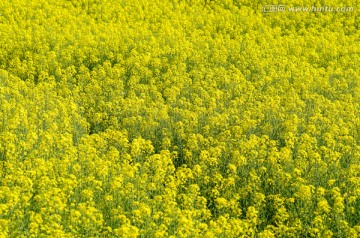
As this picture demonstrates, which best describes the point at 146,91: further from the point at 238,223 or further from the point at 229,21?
the point at 229,21

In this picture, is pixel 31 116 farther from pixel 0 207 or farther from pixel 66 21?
pixel 66 21

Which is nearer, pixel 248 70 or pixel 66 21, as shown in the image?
pixel 248 70

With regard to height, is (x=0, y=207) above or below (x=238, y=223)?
above

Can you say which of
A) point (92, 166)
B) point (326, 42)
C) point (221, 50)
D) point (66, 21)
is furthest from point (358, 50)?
point (92, 166)

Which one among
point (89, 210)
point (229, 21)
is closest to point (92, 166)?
point (89, 210)

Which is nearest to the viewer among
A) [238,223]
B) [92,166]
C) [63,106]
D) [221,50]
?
[238,223]

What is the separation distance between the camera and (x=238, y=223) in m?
6.52

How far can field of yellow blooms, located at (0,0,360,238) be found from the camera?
6922 mm

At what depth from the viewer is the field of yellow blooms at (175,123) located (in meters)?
6.92

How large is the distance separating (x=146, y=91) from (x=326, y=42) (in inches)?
240

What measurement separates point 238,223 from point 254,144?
259 cm

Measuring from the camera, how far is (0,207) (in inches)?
233

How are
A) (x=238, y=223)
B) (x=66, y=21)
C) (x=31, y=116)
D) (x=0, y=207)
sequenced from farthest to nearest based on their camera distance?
(x=66, y=21)
(x=31, y=116)
(x=238, y=223)
(x=0, y=207)

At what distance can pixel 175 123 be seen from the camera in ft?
33.8
